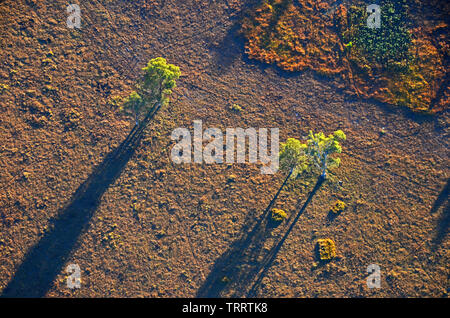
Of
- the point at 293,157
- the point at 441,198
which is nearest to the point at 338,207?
the point at 293,157

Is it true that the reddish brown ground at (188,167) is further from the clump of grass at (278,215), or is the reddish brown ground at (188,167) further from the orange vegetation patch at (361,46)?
the orange vegetation patch at (361,46)

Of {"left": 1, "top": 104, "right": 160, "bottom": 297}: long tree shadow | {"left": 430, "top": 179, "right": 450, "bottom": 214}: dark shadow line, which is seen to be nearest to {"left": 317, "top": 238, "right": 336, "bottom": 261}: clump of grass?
{"left": 430, "top": 179, "right": 450, "bottom": 214}: dark shadow line

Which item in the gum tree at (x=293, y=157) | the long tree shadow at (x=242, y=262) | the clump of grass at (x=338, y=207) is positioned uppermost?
the gum tree at (x=293, y=157)

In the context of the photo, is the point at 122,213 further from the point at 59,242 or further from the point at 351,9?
the point at 351,9

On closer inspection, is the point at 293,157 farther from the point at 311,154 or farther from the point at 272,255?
the point at 272,255

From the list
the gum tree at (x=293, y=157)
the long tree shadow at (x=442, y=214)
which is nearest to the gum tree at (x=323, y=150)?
the gum tree at (x=293, y=157)
